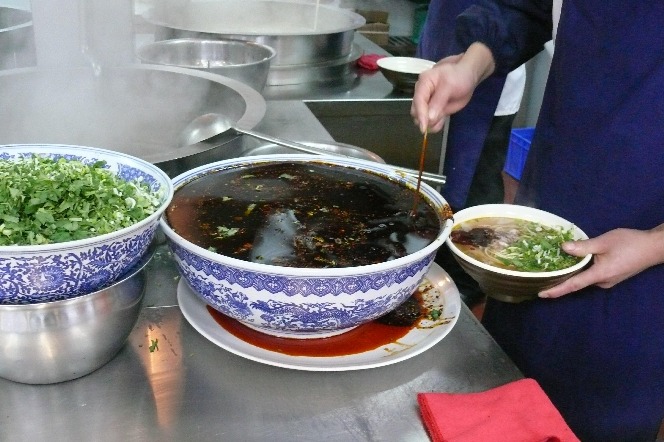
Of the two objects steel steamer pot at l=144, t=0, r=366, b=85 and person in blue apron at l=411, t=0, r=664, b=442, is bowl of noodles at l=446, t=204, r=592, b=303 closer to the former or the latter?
person in blue apron at l=411, t=0, r=664, b=442

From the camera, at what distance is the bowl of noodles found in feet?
3.55

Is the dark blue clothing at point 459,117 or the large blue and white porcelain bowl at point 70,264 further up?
the large blue and white porcelain bowl at point 70,264

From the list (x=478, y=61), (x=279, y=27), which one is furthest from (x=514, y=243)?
(x=279, y=27)

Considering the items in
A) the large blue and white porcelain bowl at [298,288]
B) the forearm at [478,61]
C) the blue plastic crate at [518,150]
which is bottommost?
the blue plastic crate at [518,150]

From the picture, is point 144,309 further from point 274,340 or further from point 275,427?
point 275,427

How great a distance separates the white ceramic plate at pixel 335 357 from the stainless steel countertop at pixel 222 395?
0.03 m

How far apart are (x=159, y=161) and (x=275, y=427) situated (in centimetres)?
62

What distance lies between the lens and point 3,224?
844 millimetres

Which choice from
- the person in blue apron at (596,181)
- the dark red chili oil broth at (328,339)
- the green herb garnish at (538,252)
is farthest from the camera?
the person in blue apron at (596,181)

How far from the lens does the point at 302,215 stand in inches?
44.3

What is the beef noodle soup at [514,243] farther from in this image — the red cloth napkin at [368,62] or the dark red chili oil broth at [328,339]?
the red cloth napkin at [368,62]

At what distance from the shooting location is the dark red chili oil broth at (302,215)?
996 millimetres

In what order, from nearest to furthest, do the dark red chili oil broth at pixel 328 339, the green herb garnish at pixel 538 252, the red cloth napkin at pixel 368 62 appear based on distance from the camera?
1. the dark red chili oil broth at pixel 328 339
2. the green herb garnish at pixel 538 252
3. the red cloth napkin at pixel 368 62

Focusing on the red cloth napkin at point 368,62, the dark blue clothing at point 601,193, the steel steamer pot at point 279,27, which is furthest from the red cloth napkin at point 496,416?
the red cloth napkin at point 368,62
